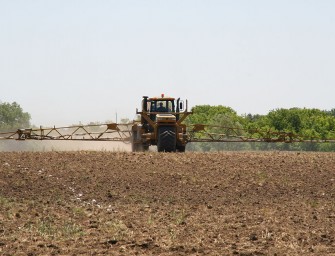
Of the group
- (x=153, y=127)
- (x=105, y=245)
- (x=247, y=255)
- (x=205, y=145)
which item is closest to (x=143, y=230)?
(x=105, y=245)

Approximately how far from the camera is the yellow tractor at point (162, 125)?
31516 mm

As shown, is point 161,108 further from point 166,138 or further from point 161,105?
point 166,138

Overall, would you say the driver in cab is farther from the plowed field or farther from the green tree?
the green tree

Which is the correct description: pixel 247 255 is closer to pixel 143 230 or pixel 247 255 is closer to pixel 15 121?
pixel 143 230

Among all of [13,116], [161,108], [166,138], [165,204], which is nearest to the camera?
[165,204]

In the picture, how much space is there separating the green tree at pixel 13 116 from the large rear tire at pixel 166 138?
116361 millimetres

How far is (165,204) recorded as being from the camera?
1903cm

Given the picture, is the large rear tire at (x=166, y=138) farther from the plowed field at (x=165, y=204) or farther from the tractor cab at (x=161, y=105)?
the plowed field at (x=165, y=204)

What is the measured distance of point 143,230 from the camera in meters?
14.9

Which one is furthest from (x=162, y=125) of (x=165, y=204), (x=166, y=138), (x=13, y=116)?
(x=13, y=116)

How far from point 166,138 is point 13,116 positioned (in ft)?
394

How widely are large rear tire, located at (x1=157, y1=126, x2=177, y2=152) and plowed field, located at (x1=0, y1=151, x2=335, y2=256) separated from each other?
2.69 metres

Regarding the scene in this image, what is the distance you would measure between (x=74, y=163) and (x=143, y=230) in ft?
37.9

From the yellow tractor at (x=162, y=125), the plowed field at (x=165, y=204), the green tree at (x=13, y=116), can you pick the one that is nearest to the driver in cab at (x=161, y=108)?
the yellow tractor at (x=162, y=125)
